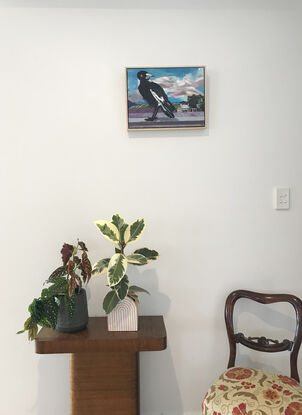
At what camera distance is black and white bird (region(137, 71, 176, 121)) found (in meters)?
1.66

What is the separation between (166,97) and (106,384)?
1401mm

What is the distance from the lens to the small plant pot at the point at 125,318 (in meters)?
1.50

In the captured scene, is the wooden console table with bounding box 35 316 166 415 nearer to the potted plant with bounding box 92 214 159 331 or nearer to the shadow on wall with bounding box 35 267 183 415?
the potted plant with bounding box 92 214 159 331

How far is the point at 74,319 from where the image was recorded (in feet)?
4.81

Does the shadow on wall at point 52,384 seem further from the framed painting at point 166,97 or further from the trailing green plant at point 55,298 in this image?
the framed painting at point 166,97

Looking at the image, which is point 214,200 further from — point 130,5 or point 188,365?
point 130,5

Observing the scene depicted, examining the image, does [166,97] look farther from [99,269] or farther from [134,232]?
[99,269]

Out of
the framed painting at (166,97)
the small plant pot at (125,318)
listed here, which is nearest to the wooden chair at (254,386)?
the small plant pot at (125,318)

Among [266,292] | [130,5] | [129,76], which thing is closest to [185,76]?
[129,76]

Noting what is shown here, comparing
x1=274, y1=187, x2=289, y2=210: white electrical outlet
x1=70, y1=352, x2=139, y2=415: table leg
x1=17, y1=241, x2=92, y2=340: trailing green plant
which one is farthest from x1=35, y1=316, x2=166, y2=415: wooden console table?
x1=274, y1=187, x2=289, y2=210: white electrical outlet

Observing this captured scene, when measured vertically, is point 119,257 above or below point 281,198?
below

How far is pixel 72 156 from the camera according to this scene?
169 centimetres

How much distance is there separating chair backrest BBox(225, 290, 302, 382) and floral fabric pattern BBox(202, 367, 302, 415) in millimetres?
123

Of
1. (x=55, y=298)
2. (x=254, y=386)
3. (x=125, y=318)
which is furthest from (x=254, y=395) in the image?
(x=55, y=298)
